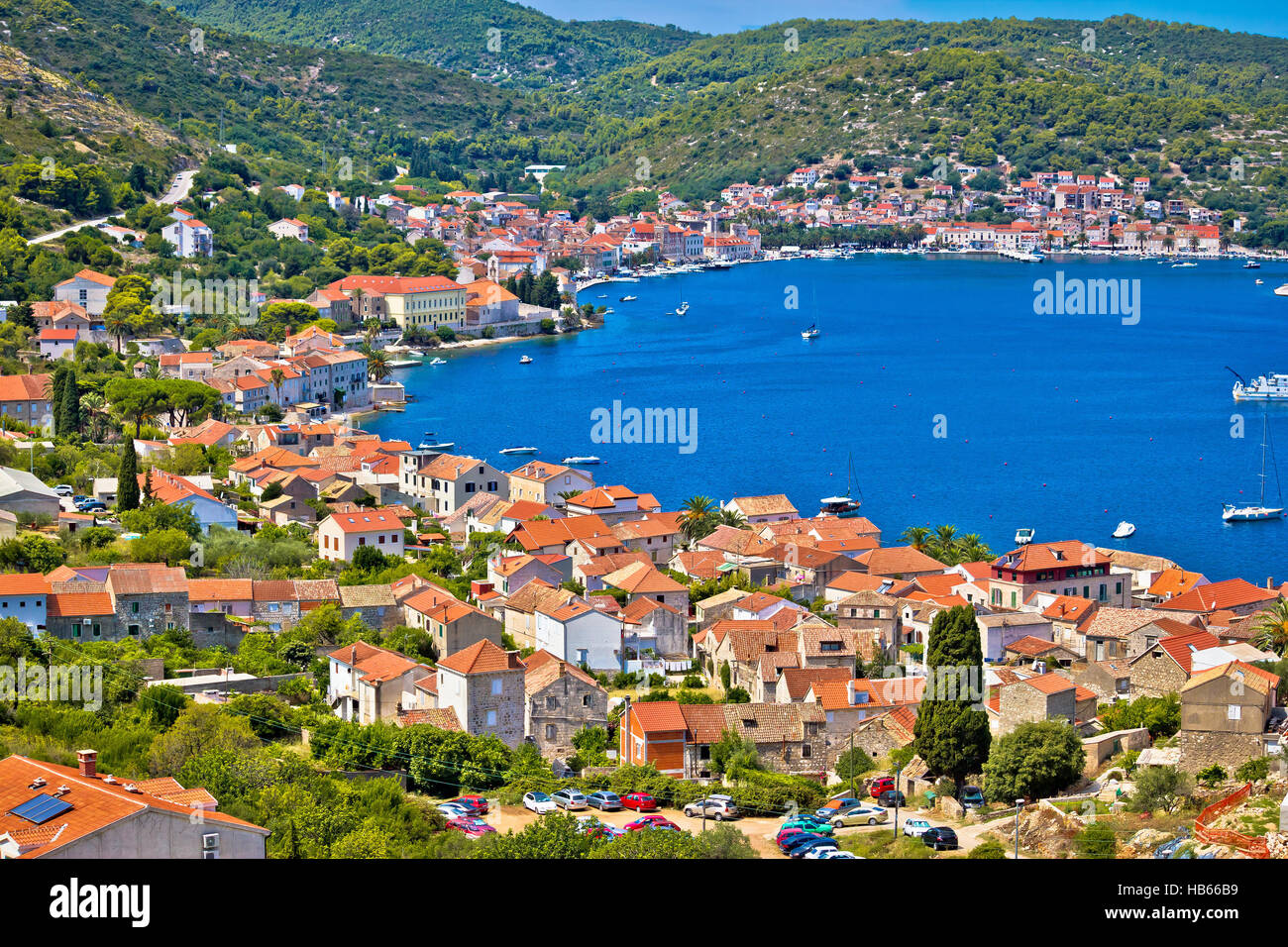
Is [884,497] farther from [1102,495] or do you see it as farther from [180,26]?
[180,26]

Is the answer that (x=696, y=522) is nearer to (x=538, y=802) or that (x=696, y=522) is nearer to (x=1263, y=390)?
(x=538, y=802)

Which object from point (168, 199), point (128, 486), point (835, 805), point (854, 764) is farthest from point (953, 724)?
point (168, 199)

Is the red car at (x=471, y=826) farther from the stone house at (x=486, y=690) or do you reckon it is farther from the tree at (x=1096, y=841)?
the tree at (x=1096, y=841)

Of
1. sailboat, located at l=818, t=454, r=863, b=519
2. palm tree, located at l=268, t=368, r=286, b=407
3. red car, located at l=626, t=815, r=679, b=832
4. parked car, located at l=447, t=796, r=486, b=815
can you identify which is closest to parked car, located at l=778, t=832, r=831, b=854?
red car, located at l=626, t=815, r=679, b=832

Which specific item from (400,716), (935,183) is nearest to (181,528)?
(400,716)
